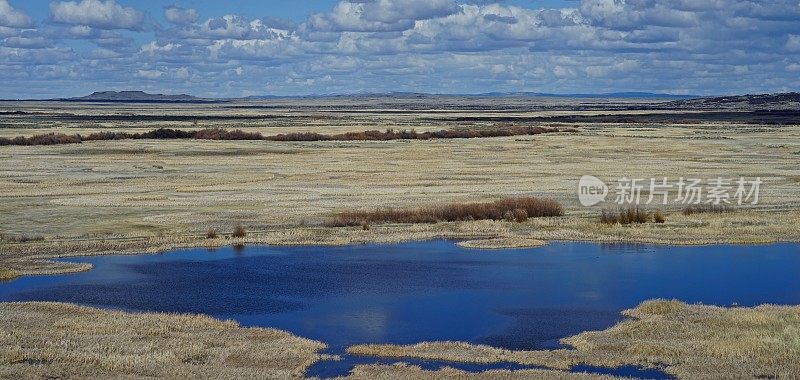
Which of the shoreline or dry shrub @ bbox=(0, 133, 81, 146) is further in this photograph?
dry shrub @ bbox=(0, 133, 81, 146)

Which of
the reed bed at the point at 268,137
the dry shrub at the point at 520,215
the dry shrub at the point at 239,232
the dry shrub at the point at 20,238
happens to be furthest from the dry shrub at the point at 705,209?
the reed bed at the point at 268,137

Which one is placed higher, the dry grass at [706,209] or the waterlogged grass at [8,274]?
the dry grass at [706,209]

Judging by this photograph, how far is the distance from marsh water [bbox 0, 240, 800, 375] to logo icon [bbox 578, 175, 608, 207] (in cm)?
1093

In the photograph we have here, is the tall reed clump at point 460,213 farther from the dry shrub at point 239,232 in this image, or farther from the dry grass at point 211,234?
the dry grass at point 211,234

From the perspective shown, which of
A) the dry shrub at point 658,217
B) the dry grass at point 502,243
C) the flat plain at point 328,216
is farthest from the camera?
the dry shrub at point 658,217

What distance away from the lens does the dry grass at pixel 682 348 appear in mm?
19734

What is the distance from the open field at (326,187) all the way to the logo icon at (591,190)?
0.77 meters

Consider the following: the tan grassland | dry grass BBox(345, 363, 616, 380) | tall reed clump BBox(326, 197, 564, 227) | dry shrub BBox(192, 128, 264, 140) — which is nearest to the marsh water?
dry grass BBox(345, 363, 616, 380)

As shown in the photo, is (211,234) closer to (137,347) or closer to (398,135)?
Result: (137,347)

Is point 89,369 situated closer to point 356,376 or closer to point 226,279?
point 356,376

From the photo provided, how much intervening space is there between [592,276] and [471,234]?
9.25 meters

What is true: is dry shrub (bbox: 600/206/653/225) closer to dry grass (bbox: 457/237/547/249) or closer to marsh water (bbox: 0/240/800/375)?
marsh water (bbox: 0/240/800/375)

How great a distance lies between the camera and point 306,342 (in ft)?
73.5

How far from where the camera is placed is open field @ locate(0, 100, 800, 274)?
1531 inches
